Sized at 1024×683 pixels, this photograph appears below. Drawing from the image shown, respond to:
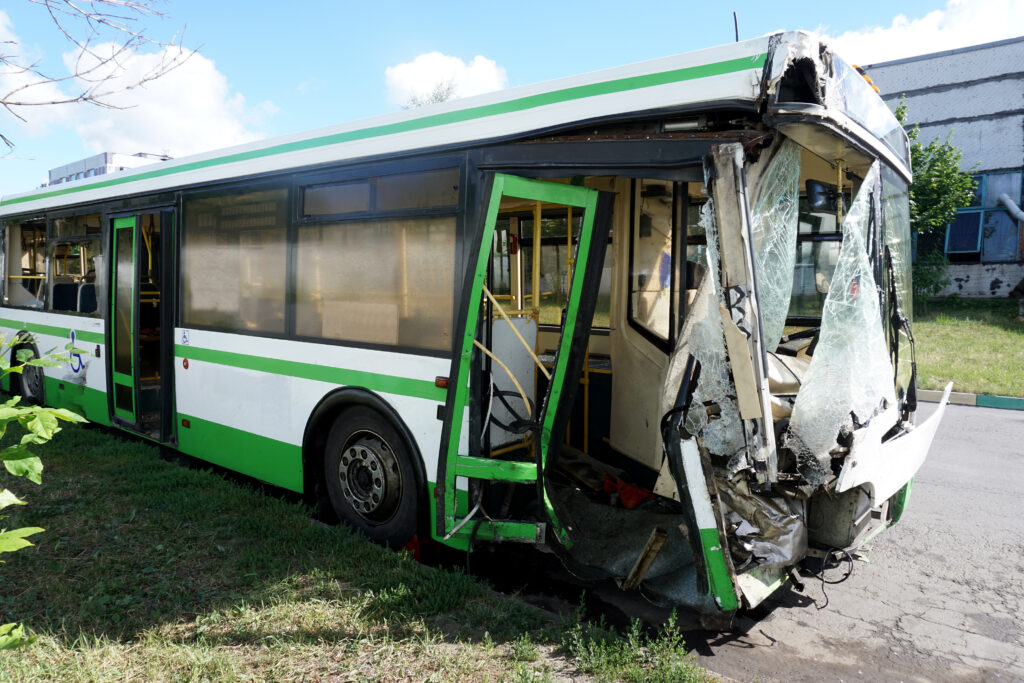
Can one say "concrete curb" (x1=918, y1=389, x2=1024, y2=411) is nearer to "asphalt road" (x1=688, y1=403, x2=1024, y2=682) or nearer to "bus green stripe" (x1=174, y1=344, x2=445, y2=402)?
"asphalt road" (x1=688, y1=403, x2=1024, y2=682)

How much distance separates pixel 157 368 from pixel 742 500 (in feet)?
22.0

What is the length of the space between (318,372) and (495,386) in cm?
149

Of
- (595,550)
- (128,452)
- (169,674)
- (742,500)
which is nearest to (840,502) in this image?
(742,500)

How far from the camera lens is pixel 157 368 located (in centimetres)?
782

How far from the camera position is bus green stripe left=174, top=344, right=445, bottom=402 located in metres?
4.41

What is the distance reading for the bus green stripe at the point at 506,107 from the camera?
3279mm

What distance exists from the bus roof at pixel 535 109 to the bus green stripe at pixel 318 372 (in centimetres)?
144

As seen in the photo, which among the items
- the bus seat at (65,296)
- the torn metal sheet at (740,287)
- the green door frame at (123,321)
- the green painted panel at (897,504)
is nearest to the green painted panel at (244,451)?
the green door frame at (123,321)

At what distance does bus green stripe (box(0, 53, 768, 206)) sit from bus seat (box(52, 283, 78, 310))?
253 cm

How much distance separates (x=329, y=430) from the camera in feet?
17.0

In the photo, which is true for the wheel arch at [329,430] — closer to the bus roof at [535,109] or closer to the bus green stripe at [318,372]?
the bus green stripe at [318,372]

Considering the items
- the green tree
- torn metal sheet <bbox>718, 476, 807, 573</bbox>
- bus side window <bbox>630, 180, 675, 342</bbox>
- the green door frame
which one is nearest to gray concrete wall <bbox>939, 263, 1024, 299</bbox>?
the green tree

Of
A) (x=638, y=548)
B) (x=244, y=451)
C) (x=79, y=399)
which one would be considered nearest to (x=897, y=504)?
(x=638, y=548)

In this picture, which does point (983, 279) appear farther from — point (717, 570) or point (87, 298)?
point (87, 298)
